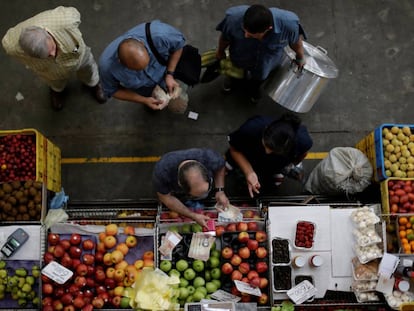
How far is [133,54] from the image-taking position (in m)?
4.38

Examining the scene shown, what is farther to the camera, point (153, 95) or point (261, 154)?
point (153, 95)

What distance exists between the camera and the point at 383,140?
5289 mm

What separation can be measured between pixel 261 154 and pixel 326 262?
4.19 feet

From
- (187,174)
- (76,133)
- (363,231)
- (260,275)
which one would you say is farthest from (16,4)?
(363,231)

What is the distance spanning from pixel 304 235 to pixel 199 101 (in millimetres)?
2477

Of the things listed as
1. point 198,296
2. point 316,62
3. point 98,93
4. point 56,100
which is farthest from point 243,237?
point 56,100

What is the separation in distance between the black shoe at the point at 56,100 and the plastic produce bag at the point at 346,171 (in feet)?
11.4

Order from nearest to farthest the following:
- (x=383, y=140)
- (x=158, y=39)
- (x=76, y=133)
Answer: (x=158, y=39) → (x=383, y=140) → (x=76, y=133)

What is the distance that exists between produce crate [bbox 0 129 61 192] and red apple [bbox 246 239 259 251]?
7.79ft

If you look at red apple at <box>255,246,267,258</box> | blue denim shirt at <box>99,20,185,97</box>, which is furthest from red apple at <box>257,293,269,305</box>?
blue denim shirt at <box>99,20,185,97</box>

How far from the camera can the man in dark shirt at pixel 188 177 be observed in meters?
4.32

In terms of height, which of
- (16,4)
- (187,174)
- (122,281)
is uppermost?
(16,4)

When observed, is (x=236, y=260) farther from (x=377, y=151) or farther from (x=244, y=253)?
(x=377, y=151)

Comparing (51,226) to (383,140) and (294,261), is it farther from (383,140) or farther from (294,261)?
(383,140)
